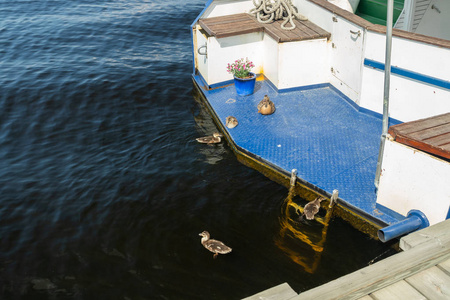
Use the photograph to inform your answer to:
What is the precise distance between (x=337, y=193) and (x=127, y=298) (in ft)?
17.7

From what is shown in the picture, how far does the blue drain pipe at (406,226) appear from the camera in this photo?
8836 millimetres

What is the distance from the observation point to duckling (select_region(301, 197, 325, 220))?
10688 mm

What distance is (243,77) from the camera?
50.9 ft

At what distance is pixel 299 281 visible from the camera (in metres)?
9.52

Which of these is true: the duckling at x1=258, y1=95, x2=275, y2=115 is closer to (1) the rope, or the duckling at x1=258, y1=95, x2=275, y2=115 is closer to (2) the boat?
(2) the boat

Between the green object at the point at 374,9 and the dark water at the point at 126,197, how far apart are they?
25.8 ft

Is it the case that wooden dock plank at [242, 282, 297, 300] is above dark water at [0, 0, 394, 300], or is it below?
above

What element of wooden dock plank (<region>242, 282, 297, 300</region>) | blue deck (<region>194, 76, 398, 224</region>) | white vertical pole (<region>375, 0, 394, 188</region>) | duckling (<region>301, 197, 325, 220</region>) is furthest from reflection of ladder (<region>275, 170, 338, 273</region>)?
wooden dock plank (<region>242, 282, 297, 300</region>)

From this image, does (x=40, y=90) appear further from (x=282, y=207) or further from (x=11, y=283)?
(x=282, y=207)

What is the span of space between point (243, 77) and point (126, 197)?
6.09m

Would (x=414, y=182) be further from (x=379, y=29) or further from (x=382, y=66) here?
(x=379, y=29)

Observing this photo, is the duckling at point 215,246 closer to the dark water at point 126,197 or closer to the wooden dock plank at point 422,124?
the dark water at point 126,197

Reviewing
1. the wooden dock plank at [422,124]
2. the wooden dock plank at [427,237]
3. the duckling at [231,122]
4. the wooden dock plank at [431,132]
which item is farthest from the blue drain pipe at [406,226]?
the duckling at [231,122]

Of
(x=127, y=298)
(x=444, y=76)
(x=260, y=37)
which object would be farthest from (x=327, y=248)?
(x=260, y=37)
